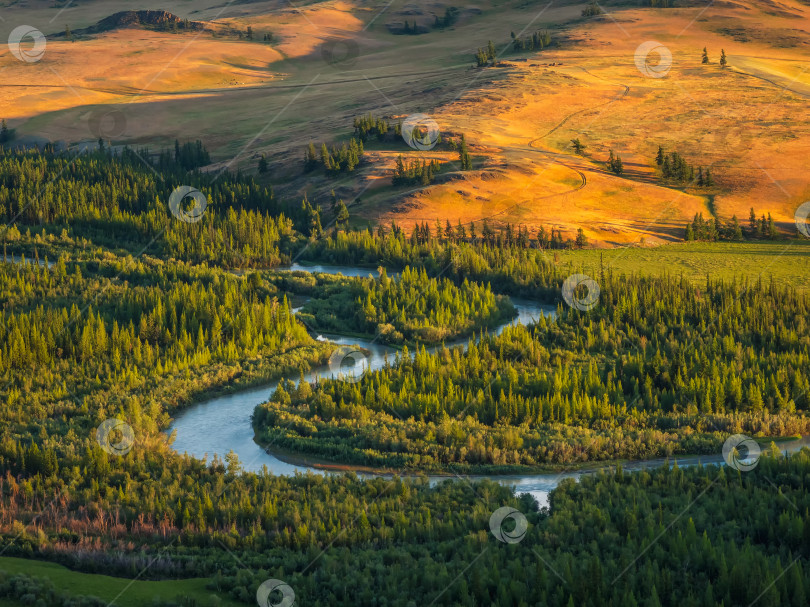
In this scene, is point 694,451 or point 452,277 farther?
point 452,277

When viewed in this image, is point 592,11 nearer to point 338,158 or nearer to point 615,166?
point 615,166

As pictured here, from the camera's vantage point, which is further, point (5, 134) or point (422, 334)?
point (5, 134)

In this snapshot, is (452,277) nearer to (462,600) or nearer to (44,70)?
(462,600)

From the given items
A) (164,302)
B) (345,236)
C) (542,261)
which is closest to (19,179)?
(345,236)
